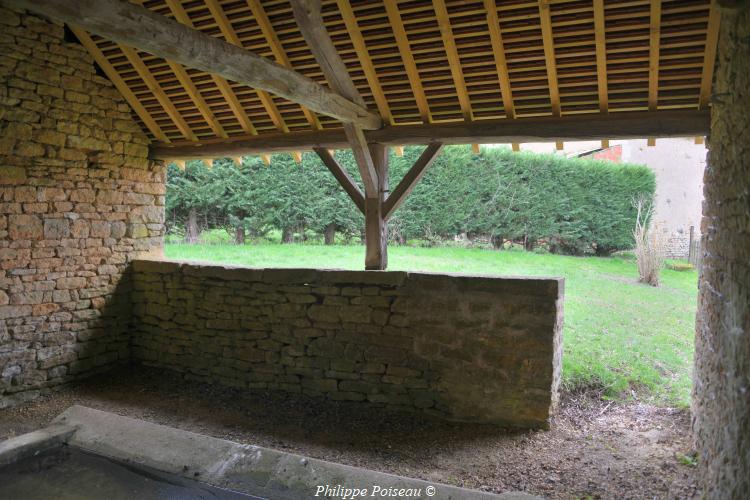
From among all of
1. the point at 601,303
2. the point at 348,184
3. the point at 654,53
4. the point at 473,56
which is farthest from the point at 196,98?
the point at 601,303

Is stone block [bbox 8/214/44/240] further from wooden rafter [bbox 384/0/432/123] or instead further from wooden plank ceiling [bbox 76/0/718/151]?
wooden rafter [bbox 384/0/432/123]

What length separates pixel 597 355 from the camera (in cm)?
593

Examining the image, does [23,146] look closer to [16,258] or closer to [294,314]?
[16,258]

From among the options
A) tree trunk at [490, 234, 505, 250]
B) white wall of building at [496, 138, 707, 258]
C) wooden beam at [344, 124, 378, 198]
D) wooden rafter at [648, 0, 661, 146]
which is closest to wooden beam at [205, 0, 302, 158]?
wooden beam at [344, 124, 378, 198]

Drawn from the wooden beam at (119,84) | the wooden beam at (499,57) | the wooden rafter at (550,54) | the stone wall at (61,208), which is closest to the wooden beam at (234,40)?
the wooden beam at (119,84)

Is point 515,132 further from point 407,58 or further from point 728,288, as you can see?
point 728,288

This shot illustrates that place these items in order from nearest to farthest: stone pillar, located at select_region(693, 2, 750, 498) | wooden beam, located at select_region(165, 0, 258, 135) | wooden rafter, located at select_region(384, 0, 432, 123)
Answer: stone pillar, located at select_region(693, 2, 750, 498) → wooden rafter, located at select_region(384, 0, 432, 123) → wooden beam, located at select_region(165, 0, 258, 135)

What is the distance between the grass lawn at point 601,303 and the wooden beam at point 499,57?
226 centimetres

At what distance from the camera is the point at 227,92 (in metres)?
5.61

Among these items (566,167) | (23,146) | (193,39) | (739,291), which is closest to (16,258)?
(23,146)

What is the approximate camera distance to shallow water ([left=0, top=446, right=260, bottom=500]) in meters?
3.01

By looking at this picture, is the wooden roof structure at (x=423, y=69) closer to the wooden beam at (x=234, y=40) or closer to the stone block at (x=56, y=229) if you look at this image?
the wooden beam at (x=234, y=40)

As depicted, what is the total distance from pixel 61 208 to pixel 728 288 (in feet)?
20.7

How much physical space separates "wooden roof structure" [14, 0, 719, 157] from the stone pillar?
63 cm
